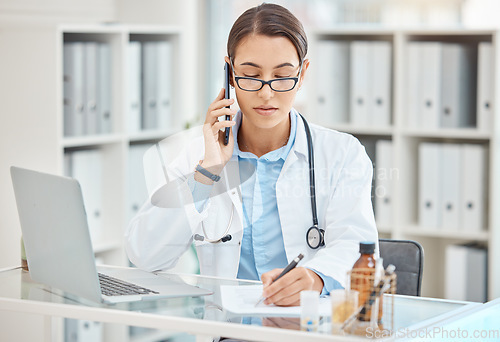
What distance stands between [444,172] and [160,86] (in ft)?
4.58

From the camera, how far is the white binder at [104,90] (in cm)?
331

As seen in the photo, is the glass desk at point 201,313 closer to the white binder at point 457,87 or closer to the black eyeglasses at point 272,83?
the black eyeglasses at point 272,83

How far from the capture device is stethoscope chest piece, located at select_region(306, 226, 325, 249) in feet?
6.44

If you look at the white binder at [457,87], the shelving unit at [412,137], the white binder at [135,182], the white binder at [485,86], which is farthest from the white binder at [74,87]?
the white binder at [485,86]

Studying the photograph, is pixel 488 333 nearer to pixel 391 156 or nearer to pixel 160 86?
pixel 391 156

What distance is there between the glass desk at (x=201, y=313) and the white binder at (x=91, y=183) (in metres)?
1.55

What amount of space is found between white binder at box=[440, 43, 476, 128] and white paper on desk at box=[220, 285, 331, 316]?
2.04 metres

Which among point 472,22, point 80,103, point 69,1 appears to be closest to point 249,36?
point 80,103

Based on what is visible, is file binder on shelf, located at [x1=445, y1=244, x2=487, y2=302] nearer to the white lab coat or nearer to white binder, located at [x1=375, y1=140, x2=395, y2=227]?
white binder, located at [x1=375, y1=140, x2=395, y2=227]

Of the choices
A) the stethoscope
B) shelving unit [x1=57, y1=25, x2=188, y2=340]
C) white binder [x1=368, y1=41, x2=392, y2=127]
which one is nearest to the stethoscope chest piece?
the stethoscope

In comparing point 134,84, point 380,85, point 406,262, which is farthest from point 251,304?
point 380,85

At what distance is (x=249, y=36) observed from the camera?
6.33 ft

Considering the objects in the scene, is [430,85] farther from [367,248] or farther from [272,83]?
[367,248]

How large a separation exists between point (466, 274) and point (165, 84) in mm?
1670
